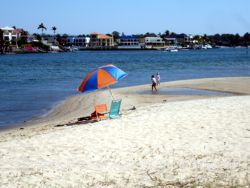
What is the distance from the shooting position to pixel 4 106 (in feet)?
83.3

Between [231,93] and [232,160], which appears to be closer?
[232,160]

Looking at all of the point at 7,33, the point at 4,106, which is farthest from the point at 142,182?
the point at 7,33

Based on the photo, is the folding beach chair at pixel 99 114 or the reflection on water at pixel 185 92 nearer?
the folding beach chair at pixel 99 114

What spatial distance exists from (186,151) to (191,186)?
2.44 meters

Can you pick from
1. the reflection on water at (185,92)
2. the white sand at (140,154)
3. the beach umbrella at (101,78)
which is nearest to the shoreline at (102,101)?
the reflection on water at (185,92)

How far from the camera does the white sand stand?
834 cm

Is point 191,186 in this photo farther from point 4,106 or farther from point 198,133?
point 4,106

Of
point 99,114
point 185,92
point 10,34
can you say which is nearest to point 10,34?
point 10,34

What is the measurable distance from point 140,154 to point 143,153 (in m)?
0.10

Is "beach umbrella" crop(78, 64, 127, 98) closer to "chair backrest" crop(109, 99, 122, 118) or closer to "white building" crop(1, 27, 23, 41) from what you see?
"chair backrest" crop(109, 99, 122, 118)

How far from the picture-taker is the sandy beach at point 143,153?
8.33 m

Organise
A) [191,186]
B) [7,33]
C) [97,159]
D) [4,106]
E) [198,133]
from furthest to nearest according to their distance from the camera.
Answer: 1. [7,33]
2. [4,106]
3. [198,133]
4. [97,159]
5. [191,186]

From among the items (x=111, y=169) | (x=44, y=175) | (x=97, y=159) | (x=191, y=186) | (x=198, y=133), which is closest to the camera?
(x=191, y=186)

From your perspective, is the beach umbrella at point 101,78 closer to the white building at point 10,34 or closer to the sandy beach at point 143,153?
the sandy beach at point 143,153
